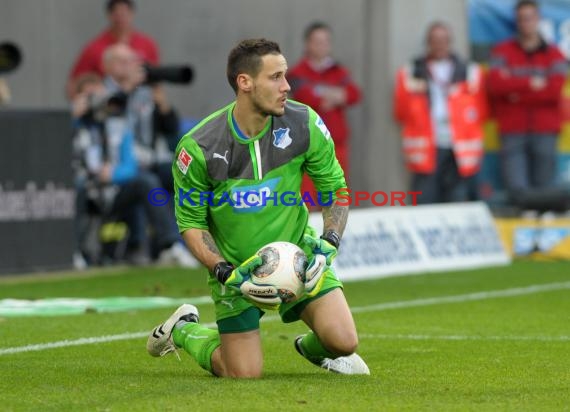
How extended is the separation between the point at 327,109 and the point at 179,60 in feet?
11.9

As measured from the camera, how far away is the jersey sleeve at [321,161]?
8641mm

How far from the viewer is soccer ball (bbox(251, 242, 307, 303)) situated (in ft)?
26.2

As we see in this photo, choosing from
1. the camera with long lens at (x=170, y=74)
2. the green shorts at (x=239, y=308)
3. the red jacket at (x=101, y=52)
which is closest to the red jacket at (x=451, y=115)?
the red jacket at (x=101, y=52)

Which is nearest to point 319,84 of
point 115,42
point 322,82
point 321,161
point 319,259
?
point 322,82

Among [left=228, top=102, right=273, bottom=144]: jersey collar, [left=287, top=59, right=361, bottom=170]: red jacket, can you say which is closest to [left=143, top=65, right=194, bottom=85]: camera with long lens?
[left=287, top=59, right=361, bottom=170]: red jacket

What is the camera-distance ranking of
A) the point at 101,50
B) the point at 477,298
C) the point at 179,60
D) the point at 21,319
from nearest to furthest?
1. the point at 21,319
2. the point at 477,298
3. the point at 101,50
4. the point at 179,60

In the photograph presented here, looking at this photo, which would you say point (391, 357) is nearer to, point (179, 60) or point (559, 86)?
point (559, 86)

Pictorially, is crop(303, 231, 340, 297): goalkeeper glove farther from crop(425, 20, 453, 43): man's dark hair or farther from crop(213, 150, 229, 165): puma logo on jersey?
crop(425, 20, 453, 43): man's dark hair

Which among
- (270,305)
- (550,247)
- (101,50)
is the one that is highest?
(101,50)

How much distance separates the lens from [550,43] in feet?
63.1

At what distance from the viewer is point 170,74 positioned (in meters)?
16.2

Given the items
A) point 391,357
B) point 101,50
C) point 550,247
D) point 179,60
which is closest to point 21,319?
point 391,357

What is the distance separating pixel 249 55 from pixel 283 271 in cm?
125

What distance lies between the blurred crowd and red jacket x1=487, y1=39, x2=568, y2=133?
0.5 inches
